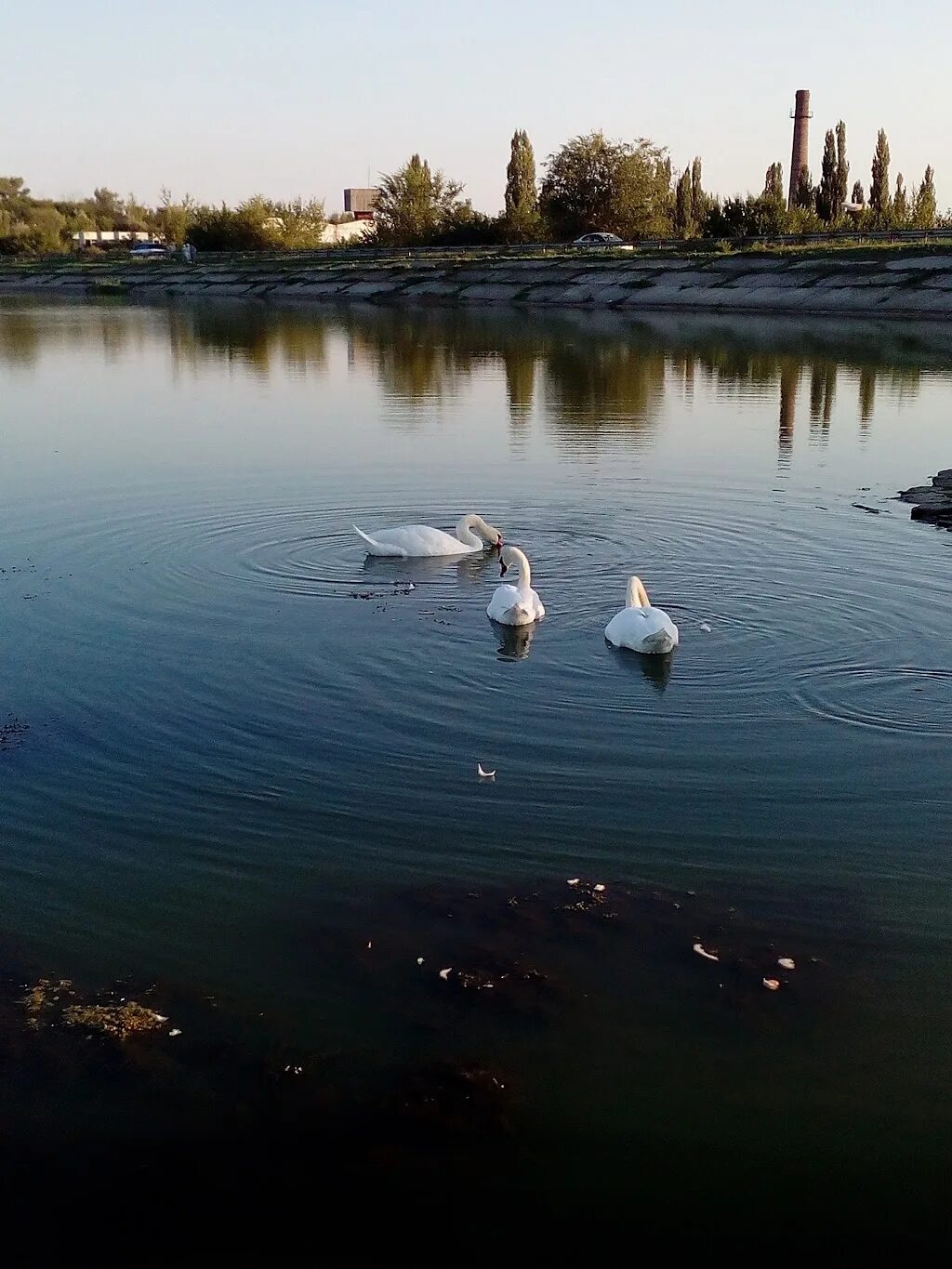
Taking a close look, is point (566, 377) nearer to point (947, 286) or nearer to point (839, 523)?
point (839, 523)

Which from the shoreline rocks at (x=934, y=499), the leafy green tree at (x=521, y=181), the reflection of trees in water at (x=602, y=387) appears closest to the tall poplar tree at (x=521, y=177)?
the leafy green tree at (x=521, y=181)

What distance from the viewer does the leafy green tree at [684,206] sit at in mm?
89787

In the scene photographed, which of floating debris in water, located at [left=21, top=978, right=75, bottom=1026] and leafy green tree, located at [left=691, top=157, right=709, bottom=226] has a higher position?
leafy green tree, located at [left=691, top=157, right=709, bottom=226]

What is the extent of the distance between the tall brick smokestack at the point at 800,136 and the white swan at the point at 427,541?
8050cm

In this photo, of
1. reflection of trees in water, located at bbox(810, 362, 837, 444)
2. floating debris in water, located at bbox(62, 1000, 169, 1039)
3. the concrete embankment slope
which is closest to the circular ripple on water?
floating debris in water, located at bbox(62, 1000, 169, 1039)

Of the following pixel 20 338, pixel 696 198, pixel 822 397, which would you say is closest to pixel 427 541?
pixel 822 397

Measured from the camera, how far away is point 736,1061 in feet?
18.4

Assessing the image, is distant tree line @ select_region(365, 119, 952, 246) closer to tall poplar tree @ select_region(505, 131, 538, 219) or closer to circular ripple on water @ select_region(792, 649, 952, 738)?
tall poplar tree @ select_region(505, 131, 538, 219)

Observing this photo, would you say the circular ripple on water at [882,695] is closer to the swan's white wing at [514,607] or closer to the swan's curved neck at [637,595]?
the swan's curved neck at [637,595]

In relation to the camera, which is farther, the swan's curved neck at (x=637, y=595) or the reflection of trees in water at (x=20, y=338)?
the reflection of trees in water at (x=20, y=338)

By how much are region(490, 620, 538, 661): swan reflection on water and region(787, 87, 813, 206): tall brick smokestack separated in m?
83.4

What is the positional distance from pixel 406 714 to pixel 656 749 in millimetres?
1682

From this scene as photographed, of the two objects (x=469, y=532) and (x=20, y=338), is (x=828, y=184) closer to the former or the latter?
(x=20, y=338)

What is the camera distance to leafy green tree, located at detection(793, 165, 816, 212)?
276 feet
